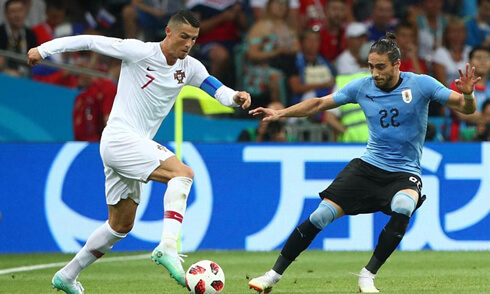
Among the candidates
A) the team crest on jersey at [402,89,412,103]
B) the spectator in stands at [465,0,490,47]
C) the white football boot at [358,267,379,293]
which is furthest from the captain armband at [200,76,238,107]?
the spectator in stands at [465,0,490,47]

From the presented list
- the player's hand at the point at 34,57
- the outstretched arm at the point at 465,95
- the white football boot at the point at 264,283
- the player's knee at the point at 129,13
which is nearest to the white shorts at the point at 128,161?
the player's hand at the point at 34,57

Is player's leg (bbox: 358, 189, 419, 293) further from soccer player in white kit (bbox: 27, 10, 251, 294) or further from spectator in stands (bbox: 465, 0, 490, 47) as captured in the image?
spectator in stands (bbox: 465, 0, 490, 47)

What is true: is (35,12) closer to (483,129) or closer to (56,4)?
(56,4)

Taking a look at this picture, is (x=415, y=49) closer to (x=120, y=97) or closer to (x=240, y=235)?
(x=240, y=235)

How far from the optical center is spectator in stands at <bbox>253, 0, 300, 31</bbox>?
15.4 m

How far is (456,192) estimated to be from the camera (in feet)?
40.5

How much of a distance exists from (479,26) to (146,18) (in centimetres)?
575

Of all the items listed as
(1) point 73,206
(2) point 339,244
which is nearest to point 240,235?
(2) point 339,244

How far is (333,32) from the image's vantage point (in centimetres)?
1536

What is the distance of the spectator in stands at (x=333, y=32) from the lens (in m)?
15.3

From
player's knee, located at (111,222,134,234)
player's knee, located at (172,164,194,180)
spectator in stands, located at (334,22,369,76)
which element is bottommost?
player's knee, located at (111,222,134,234)

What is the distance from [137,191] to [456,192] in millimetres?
5864

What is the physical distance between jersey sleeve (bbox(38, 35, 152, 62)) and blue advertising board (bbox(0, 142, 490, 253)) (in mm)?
4750

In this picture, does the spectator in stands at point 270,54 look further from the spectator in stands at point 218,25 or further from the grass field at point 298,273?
the grass field at point 298,273
